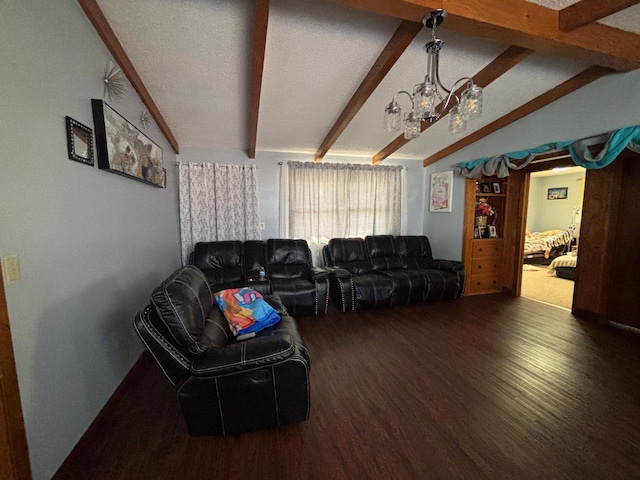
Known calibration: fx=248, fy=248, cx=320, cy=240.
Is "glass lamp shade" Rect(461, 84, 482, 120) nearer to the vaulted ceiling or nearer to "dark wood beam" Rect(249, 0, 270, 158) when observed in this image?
the vaulted ceiling

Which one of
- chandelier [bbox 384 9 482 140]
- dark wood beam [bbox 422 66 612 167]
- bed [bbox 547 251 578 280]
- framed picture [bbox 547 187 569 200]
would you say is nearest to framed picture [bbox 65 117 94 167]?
chandelier [bbox 384 9 482 140]

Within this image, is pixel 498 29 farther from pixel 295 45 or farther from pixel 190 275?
pixel 190 275

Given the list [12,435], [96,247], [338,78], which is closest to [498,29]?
[338,78]

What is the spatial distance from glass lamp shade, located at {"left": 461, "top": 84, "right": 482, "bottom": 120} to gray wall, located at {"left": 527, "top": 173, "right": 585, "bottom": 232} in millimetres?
6692

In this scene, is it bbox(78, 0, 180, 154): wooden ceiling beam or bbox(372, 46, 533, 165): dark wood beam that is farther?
bbox(372, 46, 533, 165): dark wood beam

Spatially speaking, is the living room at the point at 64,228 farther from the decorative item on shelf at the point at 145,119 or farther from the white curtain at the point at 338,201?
the white curtain at the point at 338,201

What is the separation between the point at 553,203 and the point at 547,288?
4.31 m

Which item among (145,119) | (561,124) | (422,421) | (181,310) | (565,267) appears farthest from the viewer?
(565,267)

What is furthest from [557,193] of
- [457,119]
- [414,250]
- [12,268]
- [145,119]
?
[12,268]

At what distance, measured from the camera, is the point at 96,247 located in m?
1.55

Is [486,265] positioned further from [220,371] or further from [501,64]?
[220,371]

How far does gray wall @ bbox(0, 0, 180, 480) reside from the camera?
3.37 feet

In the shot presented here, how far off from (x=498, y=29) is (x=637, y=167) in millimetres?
2431

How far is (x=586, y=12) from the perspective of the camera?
168 centimetres
